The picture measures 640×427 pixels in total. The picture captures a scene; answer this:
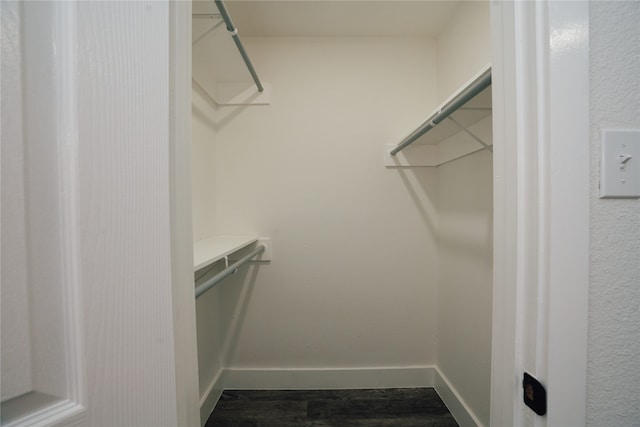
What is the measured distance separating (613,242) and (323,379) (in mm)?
1494

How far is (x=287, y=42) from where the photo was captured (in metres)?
1.42

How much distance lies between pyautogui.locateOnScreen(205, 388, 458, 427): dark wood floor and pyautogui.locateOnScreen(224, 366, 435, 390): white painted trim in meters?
0.03

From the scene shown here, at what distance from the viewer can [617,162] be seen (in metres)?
0.37

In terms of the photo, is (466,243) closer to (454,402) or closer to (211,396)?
(454,402)

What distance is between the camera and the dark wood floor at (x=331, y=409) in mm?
1193

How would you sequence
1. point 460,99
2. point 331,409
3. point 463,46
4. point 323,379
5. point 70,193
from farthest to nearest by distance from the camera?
1. point 323,379
2. point 331,409
3. point 463,46
4. point 460,99
5. point 70,193

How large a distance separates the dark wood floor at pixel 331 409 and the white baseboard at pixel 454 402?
1.3 inches

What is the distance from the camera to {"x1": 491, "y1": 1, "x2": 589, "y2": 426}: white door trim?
0.36 metres

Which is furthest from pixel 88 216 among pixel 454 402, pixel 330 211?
pixel 454 402

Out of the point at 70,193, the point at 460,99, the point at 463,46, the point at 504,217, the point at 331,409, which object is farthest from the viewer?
the point at 331,409

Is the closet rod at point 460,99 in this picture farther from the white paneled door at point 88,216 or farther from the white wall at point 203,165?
the white wall at point 203,165

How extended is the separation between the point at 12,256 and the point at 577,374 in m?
0.78

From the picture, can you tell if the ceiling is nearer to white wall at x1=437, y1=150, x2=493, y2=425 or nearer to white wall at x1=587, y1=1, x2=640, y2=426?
white wall at x1=437, y1=150, x2=493, y2=425

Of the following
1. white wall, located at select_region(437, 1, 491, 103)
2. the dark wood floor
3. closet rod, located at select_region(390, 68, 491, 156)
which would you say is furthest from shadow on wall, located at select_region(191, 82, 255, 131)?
the dark wood floor
